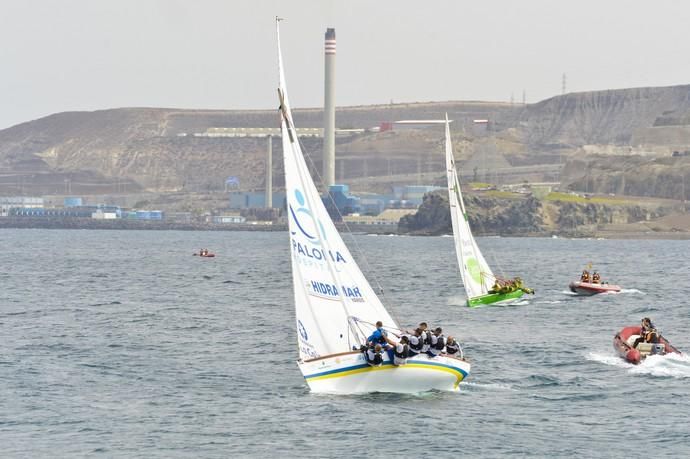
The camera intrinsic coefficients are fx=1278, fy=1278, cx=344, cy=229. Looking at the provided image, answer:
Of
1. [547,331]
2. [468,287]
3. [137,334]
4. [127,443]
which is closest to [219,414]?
[127,443]

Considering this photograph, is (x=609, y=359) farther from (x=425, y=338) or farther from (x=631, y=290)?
(x=631, y=290)

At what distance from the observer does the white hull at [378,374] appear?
41.3 meters

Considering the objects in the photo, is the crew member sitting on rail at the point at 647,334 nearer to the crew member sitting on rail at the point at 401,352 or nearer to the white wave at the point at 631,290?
the crew member sitting on rail at the point at 401,352

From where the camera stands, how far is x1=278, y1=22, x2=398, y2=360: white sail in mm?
41625

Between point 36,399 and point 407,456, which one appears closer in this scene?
point 407,456

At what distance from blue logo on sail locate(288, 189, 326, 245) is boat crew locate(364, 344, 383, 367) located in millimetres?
3900

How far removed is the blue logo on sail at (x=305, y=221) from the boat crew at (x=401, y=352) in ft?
13.8

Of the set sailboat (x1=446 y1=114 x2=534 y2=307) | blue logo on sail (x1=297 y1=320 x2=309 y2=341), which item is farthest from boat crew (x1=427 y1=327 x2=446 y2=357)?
sailboat (x1=446 y1=114 x2=534 y2=307)

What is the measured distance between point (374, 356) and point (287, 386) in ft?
21.8

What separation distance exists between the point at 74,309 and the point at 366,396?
40671 millimetres

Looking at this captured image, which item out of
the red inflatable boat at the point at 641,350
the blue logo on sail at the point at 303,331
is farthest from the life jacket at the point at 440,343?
the red inflatable boat at the point at 641,350

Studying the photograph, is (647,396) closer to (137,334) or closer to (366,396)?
(366,396)

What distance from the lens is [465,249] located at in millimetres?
78375

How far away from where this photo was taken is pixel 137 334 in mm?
64250
